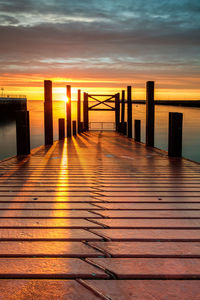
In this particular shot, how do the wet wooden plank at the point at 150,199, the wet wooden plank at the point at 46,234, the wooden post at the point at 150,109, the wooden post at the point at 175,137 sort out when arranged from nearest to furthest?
1. the wet wooden plank at the point at 46,234
2. the wet wooden plank at the point at 150,199
3. the wooden post at the point at 175,137
4. the wooden post at the point at 150,109

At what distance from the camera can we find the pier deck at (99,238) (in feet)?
5.64

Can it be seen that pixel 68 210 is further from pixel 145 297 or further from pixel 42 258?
pixel 145 297

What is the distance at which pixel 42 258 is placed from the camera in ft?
6.59

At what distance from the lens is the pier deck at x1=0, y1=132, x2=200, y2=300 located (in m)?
1.72

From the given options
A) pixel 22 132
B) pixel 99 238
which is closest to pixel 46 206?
pixel 99 238

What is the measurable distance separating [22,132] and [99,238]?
5382 millimetres

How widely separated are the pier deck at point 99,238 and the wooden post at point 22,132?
9.03 feet

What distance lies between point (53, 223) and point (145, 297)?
1.24 meters

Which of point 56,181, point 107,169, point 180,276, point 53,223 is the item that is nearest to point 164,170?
point 107,169

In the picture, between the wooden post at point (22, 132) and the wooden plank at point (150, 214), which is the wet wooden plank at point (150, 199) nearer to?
the wooden plank at point (150, 214)

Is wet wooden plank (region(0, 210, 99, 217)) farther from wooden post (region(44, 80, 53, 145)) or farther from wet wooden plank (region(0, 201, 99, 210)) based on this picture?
wooden post (region(44, 80, 53, 145))

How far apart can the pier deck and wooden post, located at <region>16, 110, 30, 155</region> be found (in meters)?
Answer: 2.75

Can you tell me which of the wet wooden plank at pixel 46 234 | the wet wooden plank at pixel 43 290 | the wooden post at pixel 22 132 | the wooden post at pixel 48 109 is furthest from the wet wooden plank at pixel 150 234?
the wooden post at pixel 48 109

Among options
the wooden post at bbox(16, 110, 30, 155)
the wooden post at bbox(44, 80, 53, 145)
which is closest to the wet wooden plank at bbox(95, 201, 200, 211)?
the wooden post at bbox(16, 110, 30, 155)
